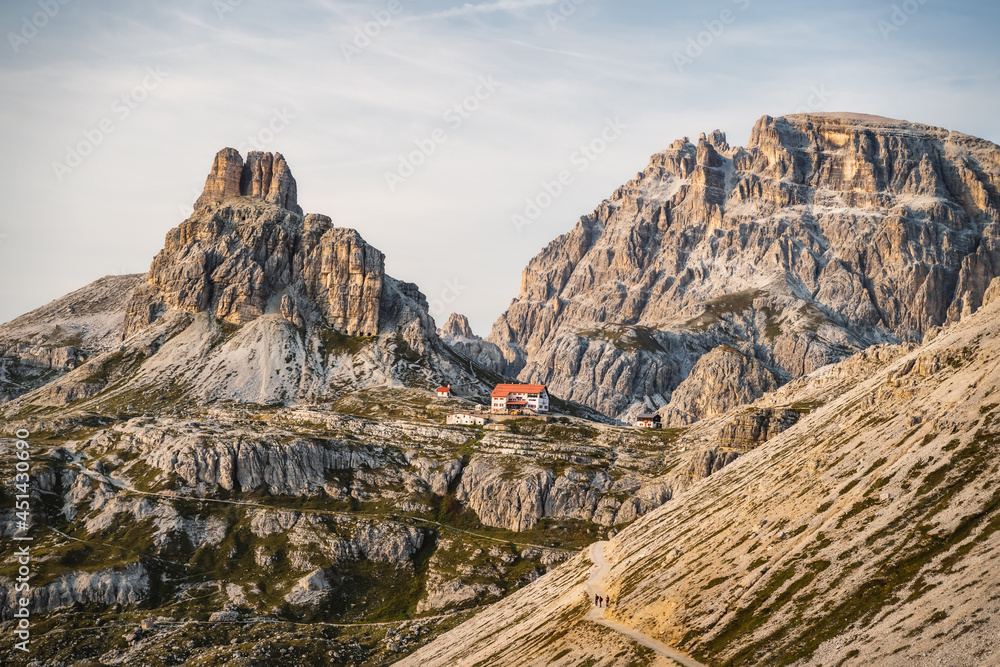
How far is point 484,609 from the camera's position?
167375 millimetres

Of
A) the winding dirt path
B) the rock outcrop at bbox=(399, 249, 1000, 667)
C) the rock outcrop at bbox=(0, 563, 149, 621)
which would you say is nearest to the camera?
the rock outcrop at bbox=(399, 249, 1000, 667)

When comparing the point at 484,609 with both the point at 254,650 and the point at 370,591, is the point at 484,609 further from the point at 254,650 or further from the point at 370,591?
the point at 254,650

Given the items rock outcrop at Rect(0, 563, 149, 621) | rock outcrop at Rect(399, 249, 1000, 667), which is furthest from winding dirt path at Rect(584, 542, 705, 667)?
rock outcrop at Rect(0, 563, 149, 621)

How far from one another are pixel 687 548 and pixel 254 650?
245 ft

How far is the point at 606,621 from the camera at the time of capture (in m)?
110

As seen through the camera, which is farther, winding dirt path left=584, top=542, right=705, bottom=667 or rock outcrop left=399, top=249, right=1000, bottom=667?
winding dirt path left=584, top=542, right=705, bottom=667

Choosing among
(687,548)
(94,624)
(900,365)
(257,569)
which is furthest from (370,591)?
(900,365)

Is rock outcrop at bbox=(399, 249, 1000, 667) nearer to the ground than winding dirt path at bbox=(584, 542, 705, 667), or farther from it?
farther from it

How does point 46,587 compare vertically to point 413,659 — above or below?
above

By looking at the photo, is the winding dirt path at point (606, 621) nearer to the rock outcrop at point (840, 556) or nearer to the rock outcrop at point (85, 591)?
the rock outcrop at point (840, 556)

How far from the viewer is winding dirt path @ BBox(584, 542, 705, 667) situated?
91.5 meters

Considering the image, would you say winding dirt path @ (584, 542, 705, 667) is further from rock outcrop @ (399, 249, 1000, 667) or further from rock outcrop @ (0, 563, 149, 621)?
rock outcrop @ (0, 563, 149, 621)

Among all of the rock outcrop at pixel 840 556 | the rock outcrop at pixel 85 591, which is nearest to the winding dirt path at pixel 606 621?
the rock outcrop at pixel 840 556

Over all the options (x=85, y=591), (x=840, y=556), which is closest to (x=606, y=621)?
(x=840, y=556)
